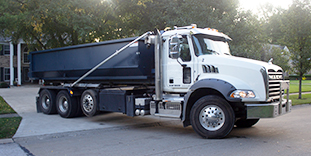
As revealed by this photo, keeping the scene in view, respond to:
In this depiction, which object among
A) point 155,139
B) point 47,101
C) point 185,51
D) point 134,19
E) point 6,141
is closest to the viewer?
point 6,141

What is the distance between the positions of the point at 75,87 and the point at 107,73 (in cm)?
195

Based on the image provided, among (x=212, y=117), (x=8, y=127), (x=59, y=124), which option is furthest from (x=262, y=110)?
(x=8, y=127)

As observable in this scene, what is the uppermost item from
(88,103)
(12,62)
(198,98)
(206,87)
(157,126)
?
(12,62)

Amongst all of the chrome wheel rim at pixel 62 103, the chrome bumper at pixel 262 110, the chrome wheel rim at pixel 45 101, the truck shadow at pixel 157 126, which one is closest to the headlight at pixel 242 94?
the chrome bumper at pixel 262 110

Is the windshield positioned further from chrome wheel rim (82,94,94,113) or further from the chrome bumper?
chrome wheel rim (82,94,94,113)

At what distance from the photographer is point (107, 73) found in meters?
9.64

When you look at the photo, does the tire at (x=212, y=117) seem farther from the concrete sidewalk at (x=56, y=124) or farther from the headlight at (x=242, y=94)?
the concrete sidewalk at (x=56, y=124)

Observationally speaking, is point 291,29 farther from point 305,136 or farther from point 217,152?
point 217,152

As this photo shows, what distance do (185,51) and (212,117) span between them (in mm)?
2016

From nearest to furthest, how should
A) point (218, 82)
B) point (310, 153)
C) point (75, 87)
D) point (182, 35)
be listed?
point (310, 153), point (218, 82), point (182, 35), point (75, 87)

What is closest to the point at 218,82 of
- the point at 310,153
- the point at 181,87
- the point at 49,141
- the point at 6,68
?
the point at 181,87

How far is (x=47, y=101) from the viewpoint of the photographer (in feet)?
40.3

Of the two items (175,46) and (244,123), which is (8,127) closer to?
(175,46)

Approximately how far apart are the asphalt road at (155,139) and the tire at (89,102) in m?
0.42
